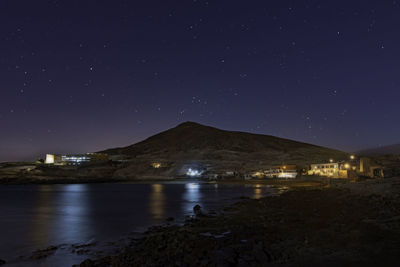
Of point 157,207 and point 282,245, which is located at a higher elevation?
point 282,245

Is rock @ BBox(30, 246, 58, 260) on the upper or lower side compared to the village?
lower

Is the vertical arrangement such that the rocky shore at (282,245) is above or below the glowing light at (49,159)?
below

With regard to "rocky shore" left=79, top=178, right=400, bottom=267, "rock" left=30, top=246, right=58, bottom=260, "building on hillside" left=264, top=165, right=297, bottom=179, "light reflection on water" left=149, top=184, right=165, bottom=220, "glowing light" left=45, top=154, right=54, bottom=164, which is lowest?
"light reflection on water" left=149, top=184, right=165, bottom=220

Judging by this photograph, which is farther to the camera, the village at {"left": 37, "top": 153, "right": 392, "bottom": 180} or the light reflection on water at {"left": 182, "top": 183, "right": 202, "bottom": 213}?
the village at {"left": 37, "top": 153, "right": 392, "bottom": 180}

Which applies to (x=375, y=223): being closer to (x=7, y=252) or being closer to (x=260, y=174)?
(x=7, y=252)

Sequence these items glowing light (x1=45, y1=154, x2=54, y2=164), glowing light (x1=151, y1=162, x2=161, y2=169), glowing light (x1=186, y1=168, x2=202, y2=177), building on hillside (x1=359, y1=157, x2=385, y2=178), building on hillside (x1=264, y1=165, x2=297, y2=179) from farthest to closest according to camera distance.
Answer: glowing light (x1=45, y1=154, x2=54, y2=164)
glowing light (x1=151, y1=162, x2=161, y2=169)
glowing light (x1=186, y1=168, x2=202, y2=177)
building on hillside (x1=264, y1=165, x2=297, y2=179)
building on hillside (x1=359, y1=157, x2=385, y2=178)

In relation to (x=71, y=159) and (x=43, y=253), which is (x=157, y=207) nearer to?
(x=43, y=253)

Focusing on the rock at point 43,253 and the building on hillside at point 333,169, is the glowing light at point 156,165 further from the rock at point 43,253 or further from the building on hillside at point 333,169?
the rock at point 43,253

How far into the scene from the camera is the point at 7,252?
738 inches

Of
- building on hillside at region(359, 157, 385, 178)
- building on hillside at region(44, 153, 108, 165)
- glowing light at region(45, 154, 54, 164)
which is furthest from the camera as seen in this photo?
building on hillside at region(44, 153, 108, 165)

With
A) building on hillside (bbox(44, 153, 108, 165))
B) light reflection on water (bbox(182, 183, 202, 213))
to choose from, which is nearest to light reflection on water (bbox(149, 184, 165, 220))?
light reflection on water (bbox(182, 183, 202, 213))

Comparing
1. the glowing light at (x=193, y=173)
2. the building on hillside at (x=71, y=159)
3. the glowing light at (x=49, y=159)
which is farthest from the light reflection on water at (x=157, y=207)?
the glowing light at (x=49, y=159)

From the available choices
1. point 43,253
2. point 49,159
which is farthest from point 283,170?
point 49,159

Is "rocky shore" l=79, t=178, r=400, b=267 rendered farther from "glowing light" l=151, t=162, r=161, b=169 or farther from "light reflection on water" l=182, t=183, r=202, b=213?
"glowing light" l=151, t=162, r=161, b=169
